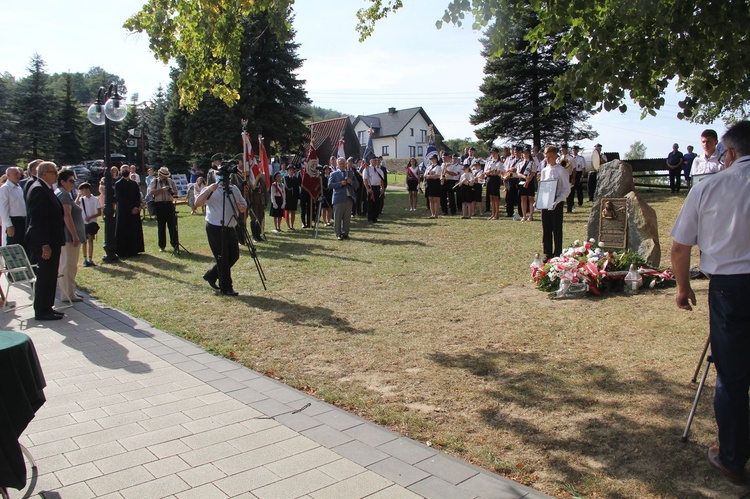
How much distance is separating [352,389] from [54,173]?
19.0 ft

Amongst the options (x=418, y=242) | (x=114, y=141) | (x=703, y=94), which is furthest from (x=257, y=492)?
(x=114, y=141)

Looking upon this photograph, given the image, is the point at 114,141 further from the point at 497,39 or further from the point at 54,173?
the point at 497,39

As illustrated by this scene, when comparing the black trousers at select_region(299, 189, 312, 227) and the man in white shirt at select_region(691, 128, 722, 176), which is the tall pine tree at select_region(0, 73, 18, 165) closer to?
the black trousers at select_region(299, 189, 312, 227)

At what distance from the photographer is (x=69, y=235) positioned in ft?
30.0

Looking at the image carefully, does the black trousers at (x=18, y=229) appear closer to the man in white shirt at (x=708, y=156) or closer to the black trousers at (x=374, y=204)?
the black trousers at (x=374, y=204)

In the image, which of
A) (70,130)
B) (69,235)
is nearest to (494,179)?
(69,235)

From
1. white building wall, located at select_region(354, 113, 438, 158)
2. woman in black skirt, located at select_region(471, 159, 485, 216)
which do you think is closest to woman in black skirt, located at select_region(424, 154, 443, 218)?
woman in black skirt, located at select_region(471, 159, 485, 216)

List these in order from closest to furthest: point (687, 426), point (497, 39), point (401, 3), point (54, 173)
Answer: point (687, 426), point (497, 39), point (54, 173), point (401, 3)

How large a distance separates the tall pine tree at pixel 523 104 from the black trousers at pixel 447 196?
9.25m

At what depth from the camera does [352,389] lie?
18.0ft

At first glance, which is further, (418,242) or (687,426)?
(418,242)

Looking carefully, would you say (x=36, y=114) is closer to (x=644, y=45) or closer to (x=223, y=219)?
(x=223, y=219)

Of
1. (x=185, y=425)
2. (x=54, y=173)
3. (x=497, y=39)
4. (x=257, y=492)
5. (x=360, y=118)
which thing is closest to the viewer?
(x=257, y=492)

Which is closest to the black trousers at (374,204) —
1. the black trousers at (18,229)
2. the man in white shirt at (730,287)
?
the black trousers at (18,229)
